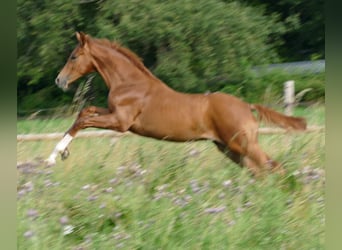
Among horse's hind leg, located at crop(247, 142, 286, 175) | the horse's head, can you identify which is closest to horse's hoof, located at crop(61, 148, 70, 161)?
the horse's head

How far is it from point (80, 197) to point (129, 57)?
185cm

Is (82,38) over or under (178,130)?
over

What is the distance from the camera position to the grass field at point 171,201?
10.5 feet

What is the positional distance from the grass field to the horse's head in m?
0.93

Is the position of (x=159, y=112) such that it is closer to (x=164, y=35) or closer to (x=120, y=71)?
(x=120, y=71)

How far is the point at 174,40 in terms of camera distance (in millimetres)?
14227

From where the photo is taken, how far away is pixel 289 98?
7.61m

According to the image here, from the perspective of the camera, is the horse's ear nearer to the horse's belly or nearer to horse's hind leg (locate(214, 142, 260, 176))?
the horse's belly

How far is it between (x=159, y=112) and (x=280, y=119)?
933 mm

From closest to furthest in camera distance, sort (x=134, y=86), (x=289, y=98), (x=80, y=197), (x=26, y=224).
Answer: (x=26, y=224)
(x=80, y=197)
(x=134, y=86)
(x=289, y=98)

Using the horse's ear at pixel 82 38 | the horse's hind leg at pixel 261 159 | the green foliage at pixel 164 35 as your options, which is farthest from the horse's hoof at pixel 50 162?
the green foliage at pixel 164 35

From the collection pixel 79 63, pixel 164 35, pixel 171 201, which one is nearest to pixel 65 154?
pixel 79 63
